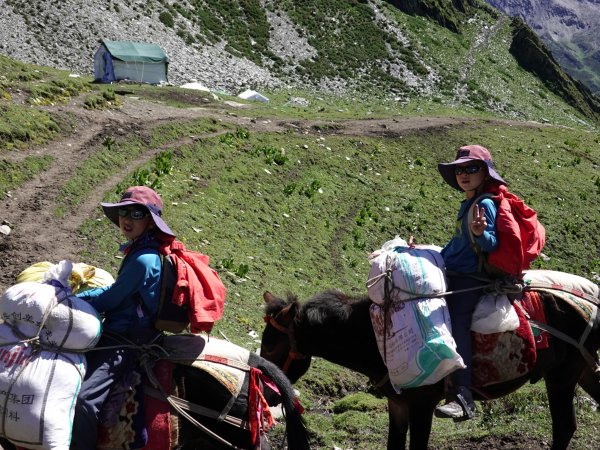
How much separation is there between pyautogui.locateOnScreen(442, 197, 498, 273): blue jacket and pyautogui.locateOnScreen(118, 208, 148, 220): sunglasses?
3.32 m

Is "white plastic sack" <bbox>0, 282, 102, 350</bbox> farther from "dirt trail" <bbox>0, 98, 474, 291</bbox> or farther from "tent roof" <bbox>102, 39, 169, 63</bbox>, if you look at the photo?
"tent roof" <bbox>102, 39, 169, 63</bbox>

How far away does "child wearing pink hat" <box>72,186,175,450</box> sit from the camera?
5461 millimetres

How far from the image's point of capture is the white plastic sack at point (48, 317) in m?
5.35

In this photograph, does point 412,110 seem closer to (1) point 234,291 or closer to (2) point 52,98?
(2) point 52,98

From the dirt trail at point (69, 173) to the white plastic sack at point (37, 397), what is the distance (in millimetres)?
6415

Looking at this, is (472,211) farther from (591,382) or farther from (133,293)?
(133,293)

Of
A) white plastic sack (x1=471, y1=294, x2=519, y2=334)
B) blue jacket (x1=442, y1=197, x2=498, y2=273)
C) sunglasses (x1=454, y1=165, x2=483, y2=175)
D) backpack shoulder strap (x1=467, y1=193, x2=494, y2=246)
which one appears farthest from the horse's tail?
sunglasses (x1=454, y1=165, x2=483, y2=175)

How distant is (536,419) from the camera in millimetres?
9359

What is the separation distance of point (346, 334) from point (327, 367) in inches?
189

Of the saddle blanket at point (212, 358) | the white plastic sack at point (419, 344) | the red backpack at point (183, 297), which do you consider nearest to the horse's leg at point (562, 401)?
the white plastic sack at point (419, 344)

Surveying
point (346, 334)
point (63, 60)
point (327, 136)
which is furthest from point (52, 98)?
point (63, 60)

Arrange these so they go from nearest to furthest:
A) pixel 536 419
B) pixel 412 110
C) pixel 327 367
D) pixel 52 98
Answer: pixel 536 419 < pixel 327 367 < pixel 52 98 < pixel 412 110

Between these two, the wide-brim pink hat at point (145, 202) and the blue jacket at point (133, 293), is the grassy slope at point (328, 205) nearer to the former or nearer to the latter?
the blue jacket at point (133, 293)

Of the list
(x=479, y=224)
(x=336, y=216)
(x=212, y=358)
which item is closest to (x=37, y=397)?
(x=212, y=358)
